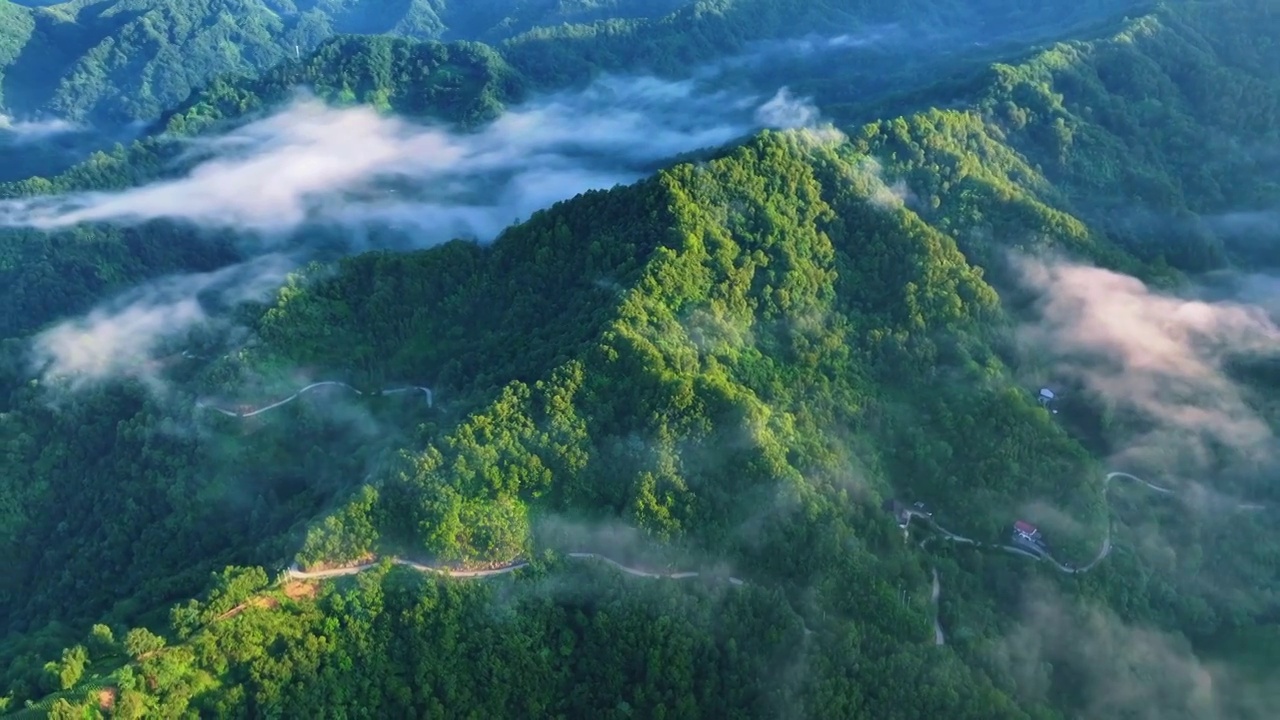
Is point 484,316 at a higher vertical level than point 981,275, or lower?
higher

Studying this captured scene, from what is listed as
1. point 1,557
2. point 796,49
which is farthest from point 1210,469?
point 796,49

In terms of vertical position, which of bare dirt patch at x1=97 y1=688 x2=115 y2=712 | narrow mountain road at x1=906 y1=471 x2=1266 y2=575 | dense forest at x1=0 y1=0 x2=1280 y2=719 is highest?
bare dirt patch at x1=97 y1=688 x2=115 y2=712

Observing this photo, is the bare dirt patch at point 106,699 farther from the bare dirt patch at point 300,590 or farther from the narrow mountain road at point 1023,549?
the narrow mountain road at point 1023,549

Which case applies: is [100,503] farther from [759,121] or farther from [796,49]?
[796,49]

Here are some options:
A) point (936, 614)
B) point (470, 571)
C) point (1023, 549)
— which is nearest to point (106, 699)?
point (470, 571)

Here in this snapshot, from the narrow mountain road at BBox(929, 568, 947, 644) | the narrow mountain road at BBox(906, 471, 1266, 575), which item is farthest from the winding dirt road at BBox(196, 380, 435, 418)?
the narrow mountain road at BBox(929, 568, 947, 644)

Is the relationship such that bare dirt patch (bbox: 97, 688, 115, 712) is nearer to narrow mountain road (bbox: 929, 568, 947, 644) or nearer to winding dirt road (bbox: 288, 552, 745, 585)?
winding dirt road (bbox: 288, 552, 745, 585)

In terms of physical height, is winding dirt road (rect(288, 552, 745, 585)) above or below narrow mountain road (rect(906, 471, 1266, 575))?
above

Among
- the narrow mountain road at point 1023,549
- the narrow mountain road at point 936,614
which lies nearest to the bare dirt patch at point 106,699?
the narrow mountain road at point 936,614
